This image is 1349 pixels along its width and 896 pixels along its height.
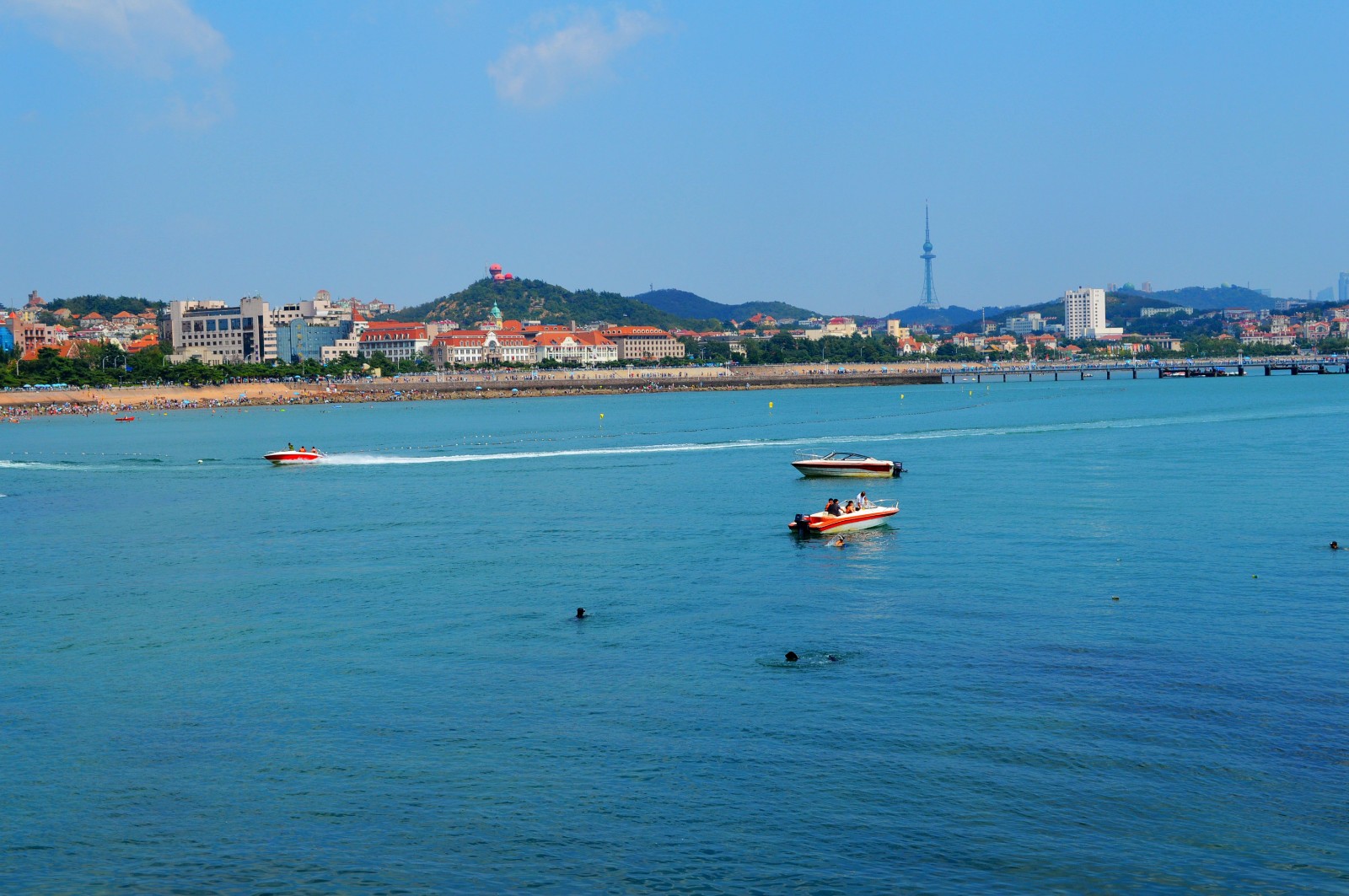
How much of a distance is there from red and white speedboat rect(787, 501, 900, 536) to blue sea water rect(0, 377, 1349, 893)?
2.15ft

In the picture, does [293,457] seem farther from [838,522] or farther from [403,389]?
[403,389]

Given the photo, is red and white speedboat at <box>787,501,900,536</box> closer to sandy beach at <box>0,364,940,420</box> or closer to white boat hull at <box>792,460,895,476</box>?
white boat hull at <box>792,460,895,476</box>

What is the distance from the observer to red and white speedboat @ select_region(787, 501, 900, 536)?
121ft

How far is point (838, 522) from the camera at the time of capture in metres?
37.1

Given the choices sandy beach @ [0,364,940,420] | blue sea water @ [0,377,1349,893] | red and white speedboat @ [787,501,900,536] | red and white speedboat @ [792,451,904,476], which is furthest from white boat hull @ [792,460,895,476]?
sandy beach @ [0,364,940,420]

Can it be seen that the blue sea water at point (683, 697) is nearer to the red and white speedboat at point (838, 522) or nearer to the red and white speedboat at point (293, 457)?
the red and white speedboat at point (838, 522)

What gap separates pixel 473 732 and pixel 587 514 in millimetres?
24146

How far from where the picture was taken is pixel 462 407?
139m

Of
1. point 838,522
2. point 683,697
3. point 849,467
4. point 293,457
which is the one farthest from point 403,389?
point 683,697

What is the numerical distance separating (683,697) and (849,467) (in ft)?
110

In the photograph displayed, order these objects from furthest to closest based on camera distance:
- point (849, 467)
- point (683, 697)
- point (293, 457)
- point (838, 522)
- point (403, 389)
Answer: point (403, 389), point (293, 457), point (849, 467), point (838, 522), point (683, 697)

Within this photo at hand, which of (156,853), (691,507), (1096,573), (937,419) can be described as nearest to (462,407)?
(937,419)

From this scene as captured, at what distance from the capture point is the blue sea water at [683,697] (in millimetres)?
14953

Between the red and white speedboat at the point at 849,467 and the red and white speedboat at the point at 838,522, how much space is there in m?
→ 14.3
